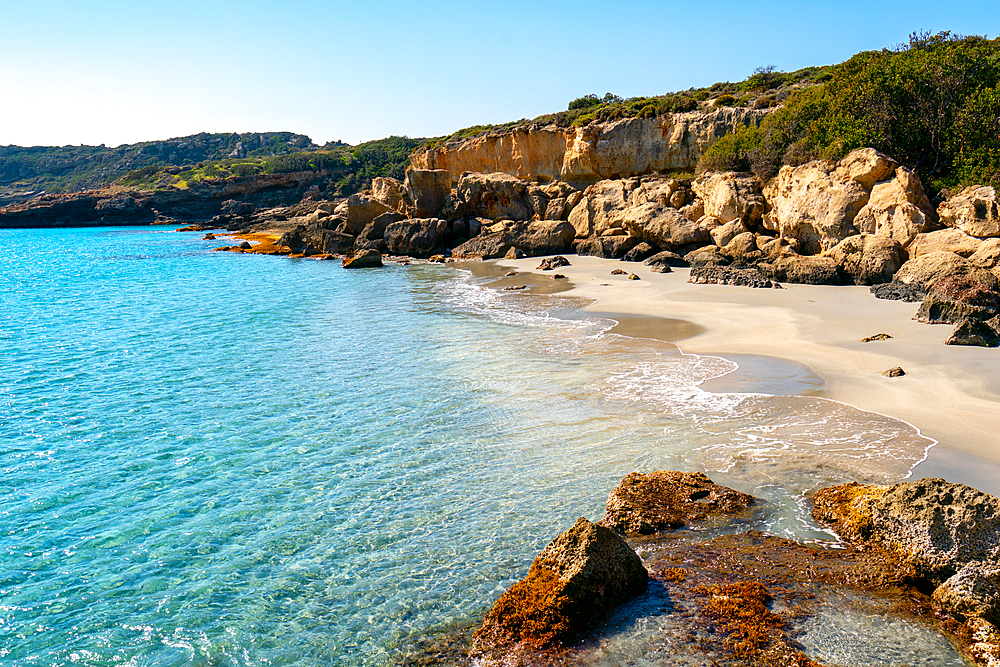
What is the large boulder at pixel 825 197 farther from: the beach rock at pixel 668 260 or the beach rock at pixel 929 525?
the beach rock at pixel 929 525

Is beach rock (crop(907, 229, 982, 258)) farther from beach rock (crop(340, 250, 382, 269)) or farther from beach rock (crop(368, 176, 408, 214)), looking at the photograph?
beach rock (crop(368, 176, 408, 214))

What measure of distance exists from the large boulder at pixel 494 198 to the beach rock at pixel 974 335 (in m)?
28.6

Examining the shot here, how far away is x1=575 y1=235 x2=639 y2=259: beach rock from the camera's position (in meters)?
30.9

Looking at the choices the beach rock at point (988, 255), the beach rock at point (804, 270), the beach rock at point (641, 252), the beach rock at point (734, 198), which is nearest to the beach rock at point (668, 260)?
the beach rock at point (641, 252)

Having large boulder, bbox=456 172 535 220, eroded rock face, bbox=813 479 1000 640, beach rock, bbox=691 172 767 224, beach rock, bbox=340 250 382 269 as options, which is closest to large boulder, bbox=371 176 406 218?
large boulder, bbox=456 172 535 220

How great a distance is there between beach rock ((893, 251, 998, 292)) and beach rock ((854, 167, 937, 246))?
1710mm

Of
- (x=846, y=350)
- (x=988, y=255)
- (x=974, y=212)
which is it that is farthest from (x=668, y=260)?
(x=846, y=350)

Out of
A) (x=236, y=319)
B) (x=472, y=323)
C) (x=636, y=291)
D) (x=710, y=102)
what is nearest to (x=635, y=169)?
(x=710, y=102)

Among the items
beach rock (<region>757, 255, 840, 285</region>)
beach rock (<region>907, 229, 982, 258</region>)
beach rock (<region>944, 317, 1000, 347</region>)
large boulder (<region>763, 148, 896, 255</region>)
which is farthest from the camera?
large boulder (<region>763, 148, 896, 255</region>)

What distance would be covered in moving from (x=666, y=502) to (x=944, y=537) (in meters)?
2.54

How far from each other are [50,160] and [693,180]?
16373cm

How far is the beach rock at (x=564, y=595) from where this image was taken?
4.93m

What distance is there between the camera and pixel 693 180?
3097 cm

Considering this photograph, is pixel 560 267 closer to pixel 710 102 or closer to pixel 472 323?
pixel 472 323
